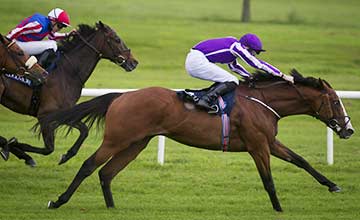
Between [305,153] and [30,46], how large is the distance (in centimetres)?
469

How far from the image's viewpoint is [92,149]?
13.7m

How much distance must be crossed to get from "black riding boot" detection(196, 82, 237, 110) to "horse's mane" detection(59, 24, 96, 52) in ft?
9.50

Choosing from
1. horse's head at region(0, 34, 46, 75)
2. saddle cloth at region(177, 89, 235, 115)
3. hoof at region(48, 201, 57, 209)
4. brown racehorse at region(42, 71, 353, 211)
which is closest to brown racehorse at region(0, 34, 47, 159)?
horse's head at region(0, 34, 46, 75)

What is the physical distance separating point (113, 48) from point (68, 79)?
2.53ft

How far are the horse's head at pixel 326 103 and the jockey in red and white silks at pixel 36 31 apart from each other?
353 cm

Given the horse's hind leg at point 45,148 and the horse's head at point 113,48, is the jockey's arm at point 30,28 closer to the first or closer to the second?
the horse's head at point 113,48

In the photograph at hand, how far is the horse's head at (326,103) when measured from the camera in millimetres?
9812

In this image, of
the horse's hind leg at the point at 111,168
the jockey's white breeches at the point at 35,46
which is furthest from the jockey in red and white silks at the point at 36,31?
the horse's hind leg at the point at 111,168

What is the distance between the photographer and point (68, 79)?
1156 cm

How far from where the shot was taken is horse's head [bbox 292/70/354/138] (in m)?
9.81

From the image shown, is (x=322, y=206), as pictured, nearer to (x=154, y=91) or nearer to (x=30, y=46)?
(x=154, y=91)

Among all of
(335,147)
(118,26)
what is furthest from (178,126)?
(118,26)

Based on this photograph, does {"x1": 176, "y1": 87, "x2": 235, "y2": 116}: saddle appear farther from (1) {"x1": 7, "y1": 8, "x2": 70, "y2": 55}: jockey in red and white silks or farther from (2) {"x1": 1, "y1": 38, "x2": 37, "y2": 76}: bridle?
(1) {"x1": 7, "y1": 8, "x2": 70, "y2": 55}: jockey in red and white silks

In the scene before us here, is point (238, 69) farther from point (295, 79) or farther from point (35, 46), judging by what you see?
point (35, 46)
